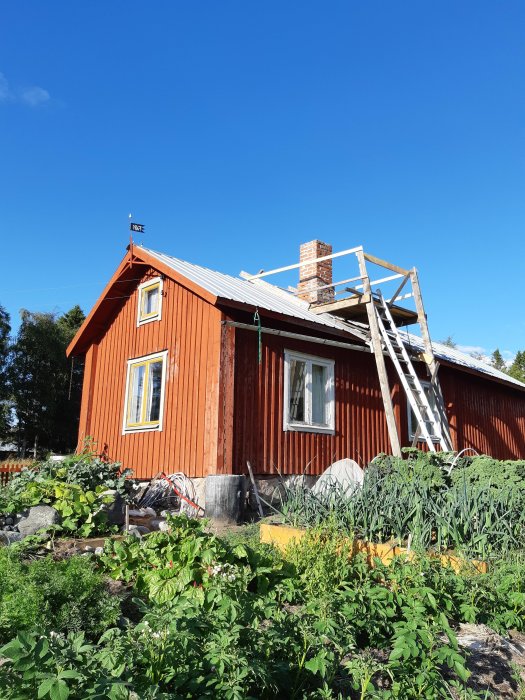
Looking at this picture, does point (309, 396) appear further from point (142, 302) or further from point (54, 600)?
point (54, 600)

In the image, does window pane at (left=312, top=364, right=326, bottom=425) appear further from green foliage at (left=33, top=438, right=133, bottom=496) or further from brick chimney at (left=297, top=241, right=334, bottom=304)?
green foliage at (left=33, top=438, right=133, bottom=496)

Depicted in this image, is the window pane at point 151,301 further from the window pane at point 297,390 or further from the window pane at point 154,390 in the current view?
the window pane at point 297,390

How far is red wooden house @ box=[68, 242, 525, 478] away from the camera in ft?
34.4

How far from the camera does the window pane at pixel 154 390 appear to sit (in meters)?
12.1

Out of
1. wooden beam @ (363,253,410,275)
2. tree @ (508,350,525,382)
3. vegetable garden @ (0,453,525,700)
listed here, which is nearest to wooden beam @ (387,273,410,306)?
wooden beam @ (363,253,410,275)

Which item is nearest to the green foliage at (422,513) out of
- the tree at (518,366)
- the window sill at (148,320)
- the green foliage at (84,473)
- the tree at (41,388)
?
the green foliage at (84,473)

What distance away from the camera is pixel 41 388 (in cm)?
2745

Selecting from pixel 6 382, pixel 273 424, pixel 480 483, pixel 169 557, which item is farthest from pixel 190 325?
pixel 6 382

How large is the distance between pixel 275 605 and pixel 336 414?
8.62 meters

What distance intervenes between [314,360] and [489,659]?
8.01m

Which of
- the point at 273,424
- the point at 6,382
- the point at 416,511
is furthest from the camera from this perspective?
the point at 6,382

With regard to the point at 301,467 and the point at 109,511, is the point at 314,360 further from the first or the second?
the point at 109,511

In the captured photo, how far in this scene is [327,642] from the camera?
3811 mm

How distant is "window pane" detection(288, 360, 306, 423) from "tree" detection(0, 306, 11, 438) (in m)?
19.3
